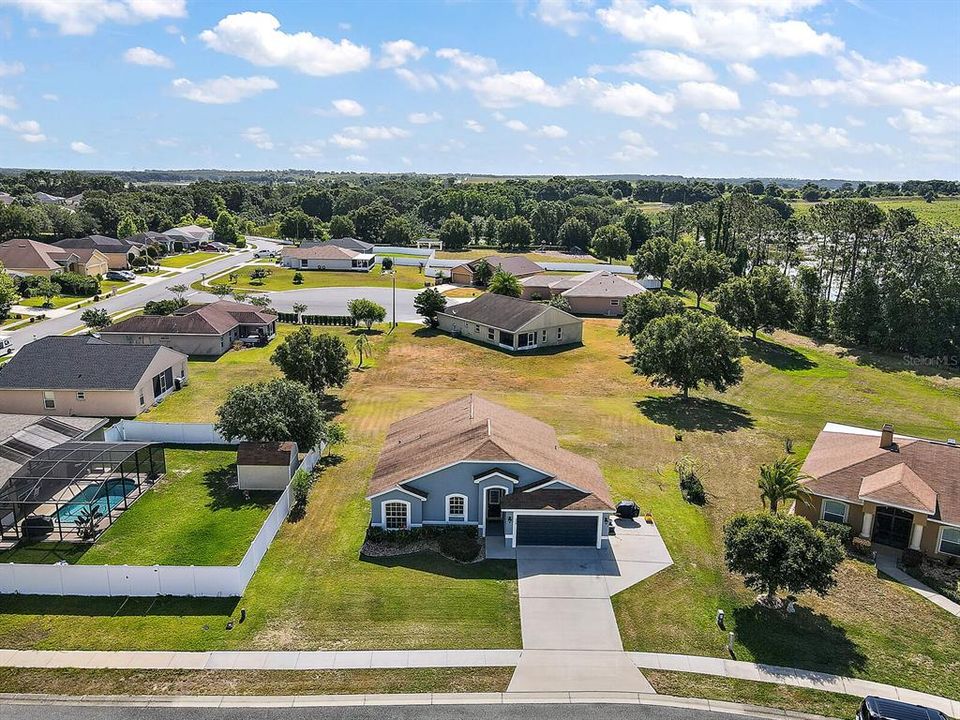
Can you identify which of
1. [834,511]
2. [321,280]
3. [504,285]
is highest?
[504,285]

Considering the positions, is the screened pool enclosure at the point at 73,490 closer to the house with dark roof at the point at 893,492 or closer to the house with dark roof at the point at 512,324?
the house with dark roof at the point at 893,492

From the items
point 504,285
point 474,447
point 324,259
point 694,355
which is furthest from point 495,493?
point 324,259

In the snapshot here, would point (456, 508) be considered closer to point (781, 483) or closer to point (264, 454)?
point (264, 454)

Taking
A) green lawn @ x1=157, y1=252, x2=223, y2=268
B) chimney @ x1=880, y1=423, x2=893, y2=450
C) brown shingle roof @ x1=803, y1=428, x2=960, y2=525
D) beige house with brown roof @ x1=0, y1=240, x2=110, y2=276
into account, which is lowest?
brown shingle roof @ x1=803, y1=428, x2=960, y2=525

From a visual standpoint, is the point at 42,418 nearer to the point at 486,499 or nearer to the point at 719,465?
the point at 486,499

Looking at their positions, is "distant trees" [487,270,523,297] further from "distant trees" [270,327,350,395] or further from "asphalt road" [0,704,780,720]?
"asphalt road" [0,704,780,720]

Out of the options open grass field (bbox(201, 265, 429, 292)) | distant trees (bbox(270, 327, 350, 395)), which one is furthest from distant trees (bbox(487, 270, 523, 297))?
distant trees (bbox(270, 327, 350, 395))
